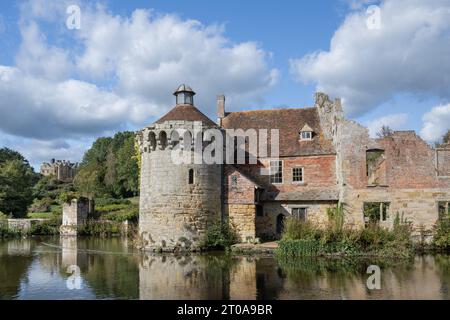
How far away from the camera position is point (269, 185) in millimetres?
27469

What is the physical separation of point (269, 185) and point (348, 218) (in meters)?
5.43

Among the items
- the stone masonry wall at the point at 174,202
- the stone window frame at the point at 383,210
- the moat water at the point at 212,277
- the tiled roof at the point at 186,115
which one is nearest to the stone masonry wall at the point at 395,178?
the stone window frame at the point at 383,210

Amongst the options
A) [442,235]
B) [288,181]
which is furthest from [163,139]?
[442,235]

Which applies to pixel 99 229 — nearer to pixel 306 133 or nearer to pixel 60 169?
pixel 306 133

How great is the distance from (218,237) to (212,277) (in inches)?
306

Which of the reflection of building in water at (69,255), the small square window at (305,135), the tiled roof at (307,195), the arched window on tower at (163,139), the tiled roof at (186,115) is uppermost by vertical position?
the tiled roof at (186,115)

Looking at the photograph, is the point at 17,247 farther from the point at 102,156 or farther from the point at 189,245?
the point at 102,156

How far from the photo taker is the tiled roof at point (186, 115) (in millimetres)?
24266

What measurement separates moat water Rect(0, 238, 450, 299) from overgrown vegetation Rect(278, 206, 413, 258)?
1.21m

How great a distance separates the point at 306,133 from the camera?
1092 inches

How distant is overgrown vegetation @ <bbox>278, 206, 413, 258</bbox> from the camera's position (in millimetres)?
21031

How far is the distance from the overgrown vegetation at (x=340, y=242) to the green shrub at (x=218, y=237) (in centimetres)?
355

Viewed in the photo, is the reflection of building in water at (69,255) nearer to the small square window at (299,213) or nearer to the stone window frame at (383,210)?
the small square window at (299,213)
